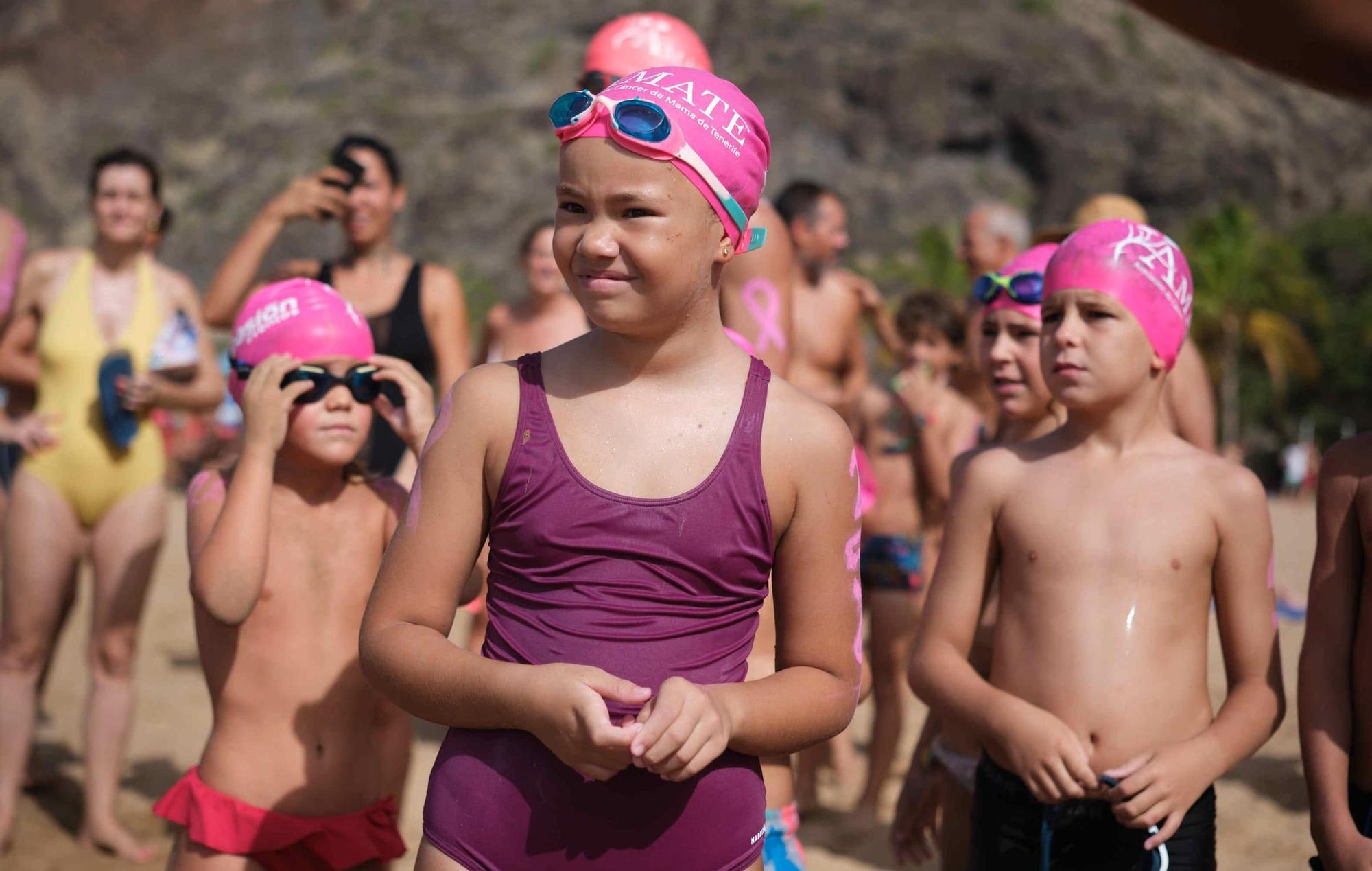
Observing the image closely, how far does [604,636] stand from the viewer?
232 cm

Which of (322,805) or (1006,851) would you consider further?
(322,805)

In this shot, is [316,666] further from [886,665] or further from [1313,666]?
[886,665]

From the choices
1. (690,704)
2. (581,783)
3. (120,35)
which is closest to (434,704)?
(581,783)

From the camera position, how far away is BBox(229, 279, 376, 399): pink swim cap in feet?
12.3

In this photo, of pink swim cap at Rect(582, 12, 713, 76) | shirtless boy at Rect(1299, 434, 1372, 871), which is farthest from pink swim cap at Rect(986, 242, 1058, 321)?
shirtless boy at Rect(1299, 434, 1372, 871)

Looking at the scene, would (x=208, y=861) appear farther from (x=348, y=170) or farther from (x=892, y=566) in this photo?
(x=892, y=566)

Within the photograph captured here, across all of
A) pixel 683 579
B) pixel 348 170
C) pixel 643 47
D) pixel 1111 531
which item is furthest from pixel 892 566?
pixel 683 579

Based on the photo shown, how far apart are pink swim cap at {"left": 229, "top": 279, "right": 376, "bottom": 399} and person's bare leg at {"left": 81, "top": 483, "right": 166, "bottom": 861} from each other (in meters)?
2.02

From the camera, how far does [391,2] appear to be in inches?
3231

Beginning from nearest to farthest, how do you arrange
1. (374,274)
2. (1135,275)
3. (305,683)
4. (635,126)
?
(635,126) → (1135,275) → (305,683) → (374,274)

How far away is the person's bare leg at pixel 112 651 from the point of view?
5.54m

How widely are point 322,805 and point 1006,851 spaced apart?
1725mm

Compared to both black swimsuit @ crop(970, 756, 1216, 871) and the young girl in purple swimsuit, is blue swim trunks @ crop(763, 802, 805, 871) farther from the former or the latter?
the young girl in purple swimsuit

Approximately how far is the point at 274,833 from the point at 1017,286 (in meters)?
2.64
